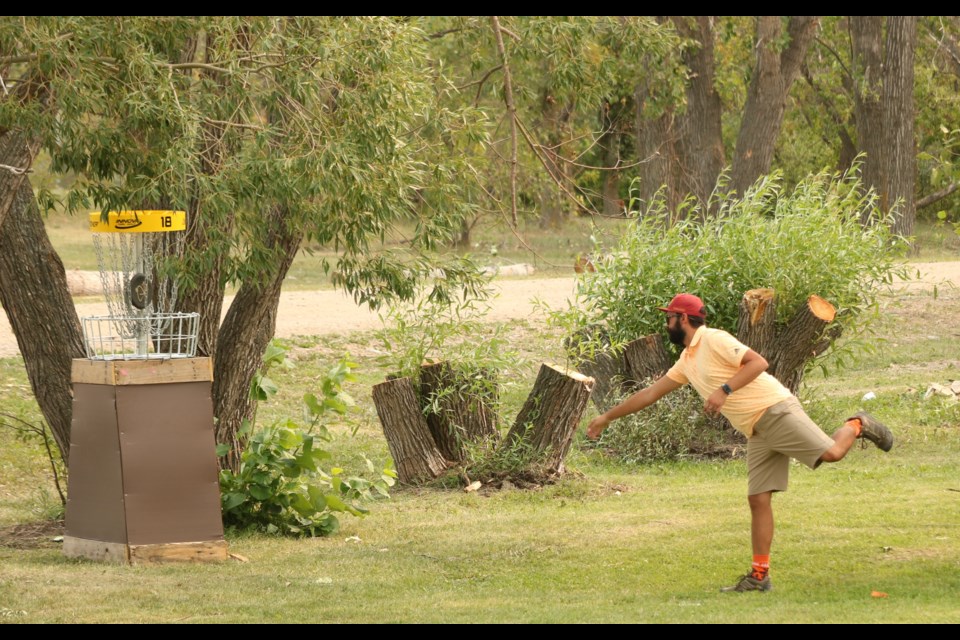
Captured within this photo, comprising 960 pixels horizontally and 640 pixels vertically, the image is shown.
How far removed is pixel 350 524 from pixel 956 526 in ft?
13.3

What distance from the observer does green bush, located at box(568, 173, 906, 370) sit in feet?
37.1

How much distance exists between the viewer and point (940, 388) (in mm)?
13445

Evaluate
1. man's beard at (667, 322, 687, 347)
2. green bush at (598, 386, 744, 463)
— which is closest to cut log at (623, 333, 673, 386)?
green bush at (598, 386, 744, 463)

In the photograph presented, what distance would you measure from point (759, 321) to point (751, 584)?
180 inches

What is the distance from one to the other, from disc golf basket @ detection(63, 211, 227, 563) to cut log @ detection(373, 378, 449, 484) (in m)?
2.66

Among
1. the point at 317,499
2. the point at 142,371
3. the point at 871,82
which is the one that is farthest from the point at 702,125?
the point at 142,371

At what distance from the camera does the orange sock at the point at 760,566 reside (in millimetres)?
6574

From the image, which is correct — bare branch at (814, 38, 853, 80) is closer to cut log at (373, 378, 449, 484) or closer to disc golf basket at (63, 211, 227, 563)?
cut log at (373, 378, 449, 484)

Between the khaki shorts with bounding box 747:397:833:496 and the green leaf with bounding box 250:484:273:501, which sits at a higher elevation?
the khaki shorts with bounding box 747:397:833:496

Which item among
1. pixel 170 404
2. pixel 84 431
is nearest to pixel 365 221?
pixel 170 404

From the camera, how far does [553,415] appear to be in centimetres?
1014

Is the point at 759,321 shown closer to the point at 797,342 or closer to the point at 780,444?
the point at 797,342
